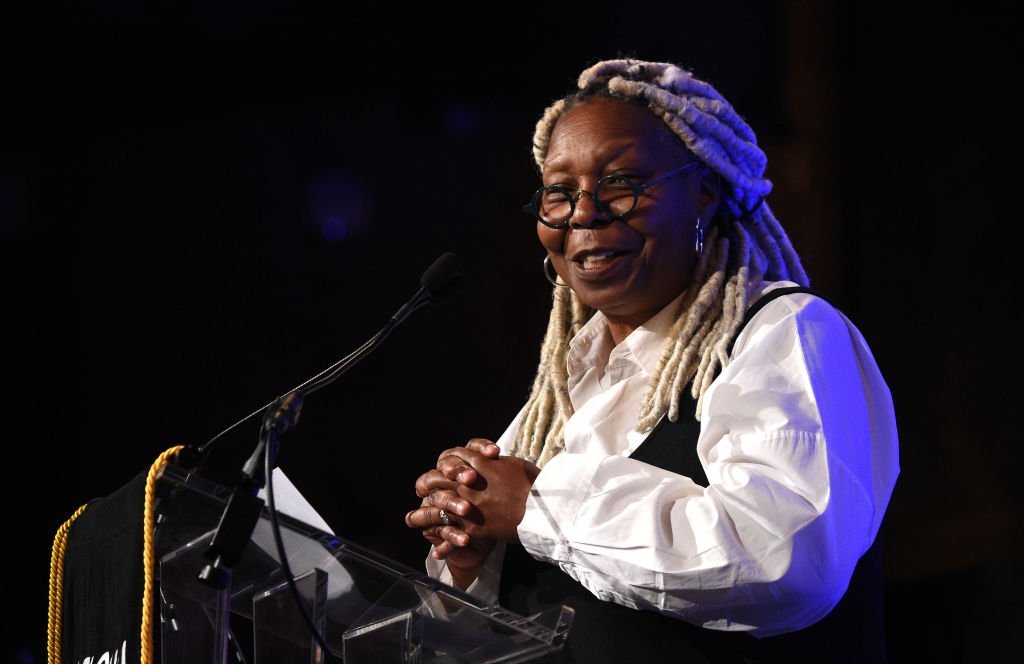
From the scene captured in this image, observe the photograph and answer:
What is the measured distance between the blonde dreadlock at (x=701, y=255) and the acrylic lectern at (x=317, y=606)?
595 millimetres

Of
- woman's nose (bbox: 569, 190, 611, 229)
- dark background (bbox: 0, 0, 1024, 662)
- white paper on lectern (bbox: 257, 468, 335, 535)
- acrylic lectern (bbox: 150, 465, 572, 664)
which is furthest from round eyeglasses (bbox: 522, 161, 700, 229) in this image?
dark background (bbox: 0, 0, 1024, 662)

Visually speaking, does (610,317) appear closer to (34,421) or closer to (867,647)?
(867,647)

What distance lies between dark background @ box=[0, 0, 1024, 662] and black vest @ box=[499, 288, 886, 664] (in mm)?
1392

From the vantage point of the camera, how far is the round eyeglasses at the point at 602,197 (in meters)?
1.86

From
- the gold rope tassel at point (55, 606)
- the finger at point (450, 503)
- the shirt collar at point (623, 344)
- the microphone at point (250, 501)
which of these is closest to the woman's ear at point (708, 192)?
the shirt collar at point (623, 344)

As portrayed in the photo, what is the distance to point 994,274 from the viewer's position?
8.34 ft

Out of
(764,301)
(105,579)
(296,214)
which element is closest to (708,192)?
(764,301)

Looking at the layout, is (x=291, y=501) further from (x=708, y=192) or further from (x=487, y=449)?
(x=708, y=192)

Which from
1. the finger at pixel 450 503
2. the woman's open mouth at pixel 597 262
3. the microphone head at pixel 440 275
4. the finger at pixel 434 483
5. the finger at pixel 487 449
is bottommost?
the finger at pixel 450 503

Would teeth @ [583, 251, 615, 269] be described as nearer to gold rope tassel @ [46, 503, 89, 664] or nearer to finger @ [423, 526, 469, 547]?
finger @ [423, 526, 469, 547]

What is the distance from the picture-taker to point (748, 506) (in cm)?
136

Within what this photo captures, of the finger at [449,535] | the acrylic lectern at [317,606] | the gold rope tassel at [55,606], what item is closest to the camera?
the acrylic lectern at [317,606]

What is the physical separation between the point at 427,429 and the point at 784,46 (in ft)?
6.00

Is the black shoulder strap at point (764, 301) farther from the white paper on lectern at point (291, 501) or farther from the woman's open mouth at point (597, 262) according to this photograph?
the white paper on lectern at point (291, 501)
